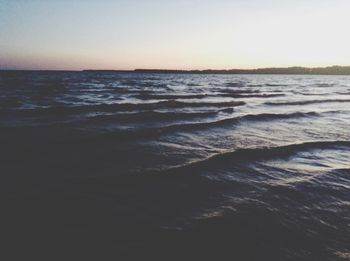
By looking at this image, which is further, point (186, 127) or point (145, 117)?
point (145, 117)

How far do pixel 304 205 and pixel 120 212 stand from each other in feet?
10.6

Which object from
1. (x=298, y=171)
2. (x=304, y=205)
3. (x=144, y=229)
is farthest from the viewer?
(x=298, y=171)

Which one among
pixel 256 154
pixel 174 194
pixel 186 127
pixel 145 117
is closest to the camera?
pixel 174 194

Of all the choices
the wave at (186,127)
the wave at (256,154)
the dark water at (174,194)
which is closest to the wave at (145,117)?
the wave at (186,127)

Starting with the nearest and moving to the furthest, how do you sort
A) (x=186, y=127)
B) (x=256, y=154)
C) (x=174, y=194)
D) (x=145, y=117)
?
(x=174, y=194), (x=256, y=154), (x=186, y=127), (x=145, y=117)

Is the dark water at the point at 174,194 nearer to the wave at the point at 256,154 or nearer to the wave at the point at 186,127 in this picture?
the wave at the point at 256,154

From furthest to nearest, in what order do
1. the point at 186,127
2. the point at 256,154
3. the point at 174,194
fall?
the point at 186,127, the point at 256,154, the point at 174,194

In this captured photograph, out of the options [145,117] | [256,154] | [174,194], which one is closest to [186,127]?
[145,117]

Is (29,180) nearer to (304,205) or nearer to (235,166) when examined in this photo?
(235,166)

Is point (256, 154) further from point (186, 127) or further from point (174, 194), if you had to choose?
point (186, 127)

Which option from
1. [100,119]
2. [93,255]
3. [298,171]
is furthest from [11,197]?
[100,119]

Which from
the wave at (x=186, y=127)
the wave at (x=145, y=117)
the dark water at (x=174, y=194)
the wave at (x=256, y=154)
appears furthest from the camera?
the wave at (x=145, y=117)

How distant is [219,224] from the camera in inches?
191

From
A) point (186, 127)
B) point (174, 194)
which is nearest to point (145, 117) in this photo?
point (186, 127)
